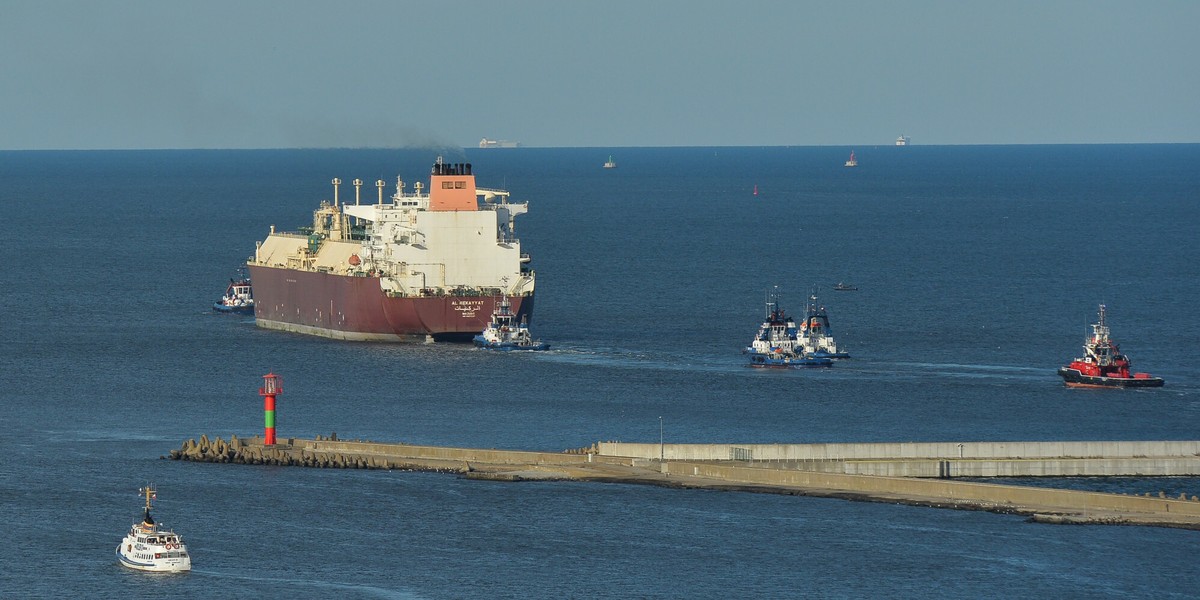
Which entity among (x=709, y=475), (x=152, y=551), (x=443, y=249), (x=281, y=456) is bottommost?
(x=152, y=551)

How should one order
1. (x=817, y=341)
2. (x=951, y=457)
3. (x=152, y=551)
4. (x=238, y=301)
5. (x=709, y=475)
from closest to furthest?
1. (x=152, y=551)
2. (x=709, y=475)
3. (x=951, y=457)
4. (x=817, y=341)
5. (x=238, y=301)

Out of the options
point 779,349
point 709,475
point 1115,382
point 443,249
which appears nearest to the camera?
point 709,475

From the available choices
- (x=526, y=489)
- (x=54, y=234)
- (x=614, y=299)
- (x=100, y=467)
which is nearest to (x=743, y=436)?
(x=526, y=489)

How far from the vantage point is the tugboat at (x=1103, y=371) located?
84.6 meters

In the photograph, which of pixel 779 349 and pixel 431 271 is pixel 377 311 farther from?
pixel 779 349

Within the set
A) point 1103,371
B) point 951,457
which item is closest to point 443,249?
point 1103,371

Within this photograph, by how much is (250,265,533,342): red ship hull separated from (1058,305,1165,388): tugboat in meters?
25.4

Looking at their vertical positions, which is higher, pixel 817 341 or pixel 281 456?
pixel 817 341

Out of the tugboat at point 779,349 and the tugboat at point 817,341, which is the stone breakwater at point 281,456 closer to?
the tugboat at point 779,349

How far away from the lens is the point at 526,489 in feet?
214

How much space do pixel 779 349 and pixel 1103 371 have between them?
13915mm

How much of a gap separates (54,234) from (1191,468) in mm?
131069

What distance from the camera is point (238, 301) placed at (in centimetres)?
11744

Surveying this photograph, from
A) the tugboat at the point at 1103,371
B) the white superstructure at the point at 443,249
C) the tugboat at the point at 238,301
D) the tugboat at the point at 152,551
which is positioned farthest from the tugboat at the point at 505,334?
the tugboat at the point at 152,551
